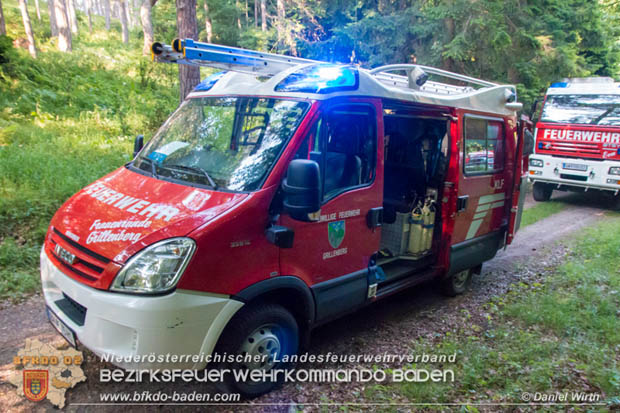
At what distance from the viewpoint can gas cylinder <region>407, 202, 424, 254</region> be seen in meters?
5.03

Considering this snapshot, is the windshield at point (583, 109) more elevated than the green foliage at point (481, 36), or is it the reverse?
the green foliage at point (481, 36)

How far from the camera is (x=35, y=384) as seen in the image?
3316 mm

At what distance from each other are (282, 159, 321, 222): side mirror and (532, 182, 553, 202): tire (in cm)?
1128

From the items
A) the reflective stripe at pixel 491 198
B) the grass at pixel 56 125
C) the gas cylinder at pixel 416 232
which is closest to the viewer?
the gas cylinder at pixel 416 232

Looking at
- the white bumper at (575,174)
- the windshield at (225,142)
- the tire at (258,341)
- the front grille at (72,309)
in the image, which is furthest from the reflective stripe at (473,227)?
the white bumper at (575,174)

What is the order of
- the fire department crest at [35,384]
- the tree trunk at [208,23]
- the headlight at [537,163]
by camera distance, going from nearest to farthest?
the fire department crest at [35,384]
the headlight at [537,163]
the tree trunk at [208,23]

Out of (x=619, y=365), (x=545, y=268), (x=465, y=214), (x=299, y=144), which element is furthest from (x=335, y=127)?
(x=545, y=268)

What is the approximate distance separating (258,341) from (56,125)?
9.02 m

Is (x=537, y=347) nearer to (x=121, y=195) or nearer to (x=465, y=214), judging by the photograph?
(x=465, y=214)

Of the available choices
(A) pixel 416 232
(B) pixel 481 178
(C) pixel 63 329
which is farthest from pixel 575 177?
(C) pixel 63 329

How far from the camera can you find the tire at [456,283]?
5586 mm

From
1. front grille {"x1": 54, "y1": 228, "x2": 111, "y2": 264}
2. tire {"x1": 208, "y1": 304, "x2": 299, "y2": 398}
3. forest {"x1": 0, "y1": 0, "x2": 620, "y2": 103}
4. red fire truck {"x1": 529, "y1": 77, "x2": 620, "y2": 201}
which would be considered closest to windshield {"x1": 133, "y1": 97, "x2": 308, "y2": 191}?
front grille {"x1": 54, "y1": 228, "x2": 111, "y2": 264}

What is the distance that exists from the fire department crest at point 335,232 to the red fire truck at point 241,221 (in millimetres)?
15

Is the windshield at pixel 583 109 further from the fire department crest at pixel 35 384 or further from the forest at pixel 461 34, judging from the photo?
the fire department crest at pixel 35 384
